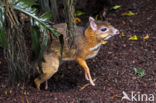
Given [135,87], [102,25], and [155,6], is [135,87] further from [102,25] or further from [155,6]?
[155,6]

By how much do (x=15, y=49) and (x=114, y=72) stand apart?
2240mm

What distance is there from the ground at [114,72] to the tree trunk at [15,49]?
67cm

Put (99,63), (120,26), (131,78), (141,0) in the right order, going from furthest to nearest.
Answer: (141,0) < (120,26) < (99,63) < (131,78)

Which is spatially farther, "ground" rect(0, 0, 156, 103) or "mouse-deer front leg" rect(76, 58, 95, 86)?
"mouse-deer front leg" rect(76, 58, 95, 86)

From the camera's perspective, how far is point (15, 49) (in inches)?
115

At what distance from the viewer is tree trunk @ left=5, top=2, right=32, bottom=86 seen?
2.77 meters

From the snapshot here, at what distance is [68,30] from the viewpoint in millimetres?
3172

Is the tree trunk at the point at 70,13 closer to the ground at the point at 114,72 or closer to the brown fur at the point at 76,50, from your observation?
the brown fur at the point at 76,50

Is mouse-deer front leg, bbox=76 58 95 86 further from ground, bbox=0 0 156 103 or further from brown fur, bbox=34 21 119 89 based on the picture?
ground, bbox=0 0 156 103

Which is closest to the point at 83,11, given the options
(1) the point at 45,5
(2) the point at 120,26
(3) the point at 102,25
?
(2) the point at 120,26

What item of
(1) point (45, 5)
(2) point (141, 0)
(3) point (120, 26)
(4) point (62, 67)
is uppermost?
(1) point (45, 5)

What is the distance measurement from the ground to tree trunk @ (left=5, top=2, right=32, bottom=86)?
0.67 metres

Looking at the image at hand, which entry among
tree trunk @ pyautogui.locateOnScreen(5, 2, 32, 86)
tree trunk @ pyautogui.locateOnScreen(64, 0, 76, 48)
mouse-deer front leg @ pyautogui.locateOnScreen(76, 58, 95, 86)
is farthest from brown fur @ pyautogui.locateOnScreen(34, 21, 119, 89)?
tree trunk @ pyautogui.locateOnScreen(64, 0, 76, 48)

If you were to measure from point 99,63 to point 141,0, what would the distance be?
2.47m
